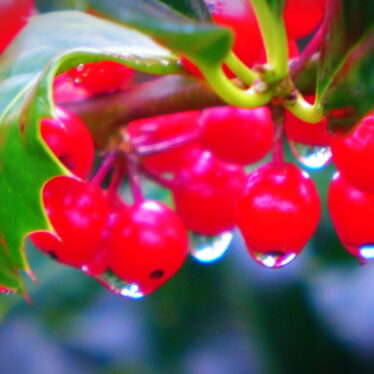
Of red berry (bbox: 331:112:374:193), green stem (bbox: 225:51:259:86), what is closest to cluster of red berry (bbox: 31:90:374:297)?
red berry (bbox: 331:112:374:193)

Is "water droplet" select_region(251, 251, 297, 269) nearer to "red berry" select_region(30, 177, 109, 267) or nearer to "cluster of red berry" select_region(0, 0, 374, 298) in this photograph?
"cluster of red berry" select_region(0, 0, 374, 298)

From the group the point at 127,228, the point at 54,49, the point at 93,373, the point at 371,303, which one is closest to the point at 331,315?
the point at 371,303

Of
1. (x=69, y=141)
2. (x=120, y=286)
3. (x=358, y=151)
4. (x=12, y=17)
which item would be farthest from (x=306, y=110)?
(x=12, y=17)

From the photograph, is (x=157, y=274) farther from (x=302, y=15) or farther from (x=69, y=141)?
(x=302, y=15)

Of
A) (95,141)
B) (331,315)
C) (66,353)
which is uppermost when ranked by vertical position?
(95,141)

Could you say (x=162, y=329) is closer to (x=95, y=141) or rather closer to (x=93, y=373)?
(x=93, y=373)
